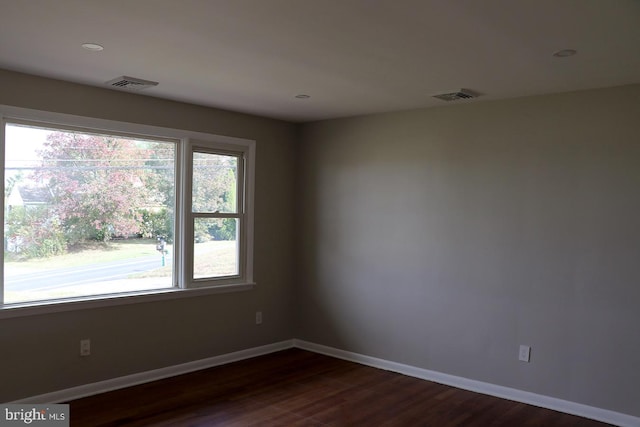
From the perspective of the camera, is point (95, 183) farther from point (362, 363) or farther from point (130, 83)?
point (362, 363)

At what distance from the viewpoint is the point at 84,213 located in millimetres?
4098

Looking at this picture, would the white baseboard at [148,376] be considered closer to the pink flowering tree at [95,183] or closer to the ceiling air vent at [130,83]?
the pink flowering tree at [95,183]

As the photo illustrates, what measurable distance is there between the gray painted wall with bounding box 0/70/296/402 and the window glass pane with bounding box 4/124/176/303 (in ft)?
0.71

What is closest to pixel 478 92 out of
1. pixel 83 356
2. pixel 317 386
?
pixel 317 386

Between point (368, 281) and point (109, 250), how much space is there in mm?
2354

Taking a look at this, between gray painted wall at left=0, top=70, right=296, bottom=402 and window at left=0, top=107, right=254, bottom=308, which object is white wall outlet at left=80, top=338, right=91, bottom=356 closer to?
gray painted wall at left=0, top=70, right=296, bottom=402

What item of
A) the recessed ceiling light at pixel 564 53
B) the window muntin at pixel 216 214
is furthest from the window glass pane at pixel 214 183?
the recessed ceiling light at pixel 564 53

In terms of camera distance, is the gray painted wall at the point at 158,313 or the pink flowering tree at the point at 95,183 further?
the pink flowering tree at the point at 95,183

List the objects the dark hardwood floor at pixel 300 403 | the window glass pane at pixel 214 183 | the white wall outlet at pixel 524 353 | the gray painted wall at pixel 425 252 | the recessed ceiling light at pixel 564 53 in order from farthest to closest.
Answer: the window glass pane at pixel 214 183 → the white wall outlet at pixel 524 353 → the gray painted wall at pixel 425 252 → the dark hardwood floor at pixel 300 403 → the recessed ceiling light at pixel 564 53

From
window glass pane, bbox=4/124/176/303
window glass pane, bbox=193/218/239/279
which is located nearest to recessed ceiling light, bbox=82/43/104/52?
window glass pane, bbox=4/124/176/303

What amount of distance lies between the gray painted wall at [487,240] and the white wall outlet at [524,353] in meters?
0.04

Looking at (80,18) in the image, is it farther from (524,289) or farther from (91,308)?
(524,289)

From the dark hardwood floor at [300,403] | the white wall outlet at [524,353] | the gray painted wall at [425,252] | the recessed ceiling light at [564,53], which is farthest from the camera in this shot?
the white wall outlet at [524,353]

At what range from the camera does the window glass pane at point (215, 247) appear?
4.82m
